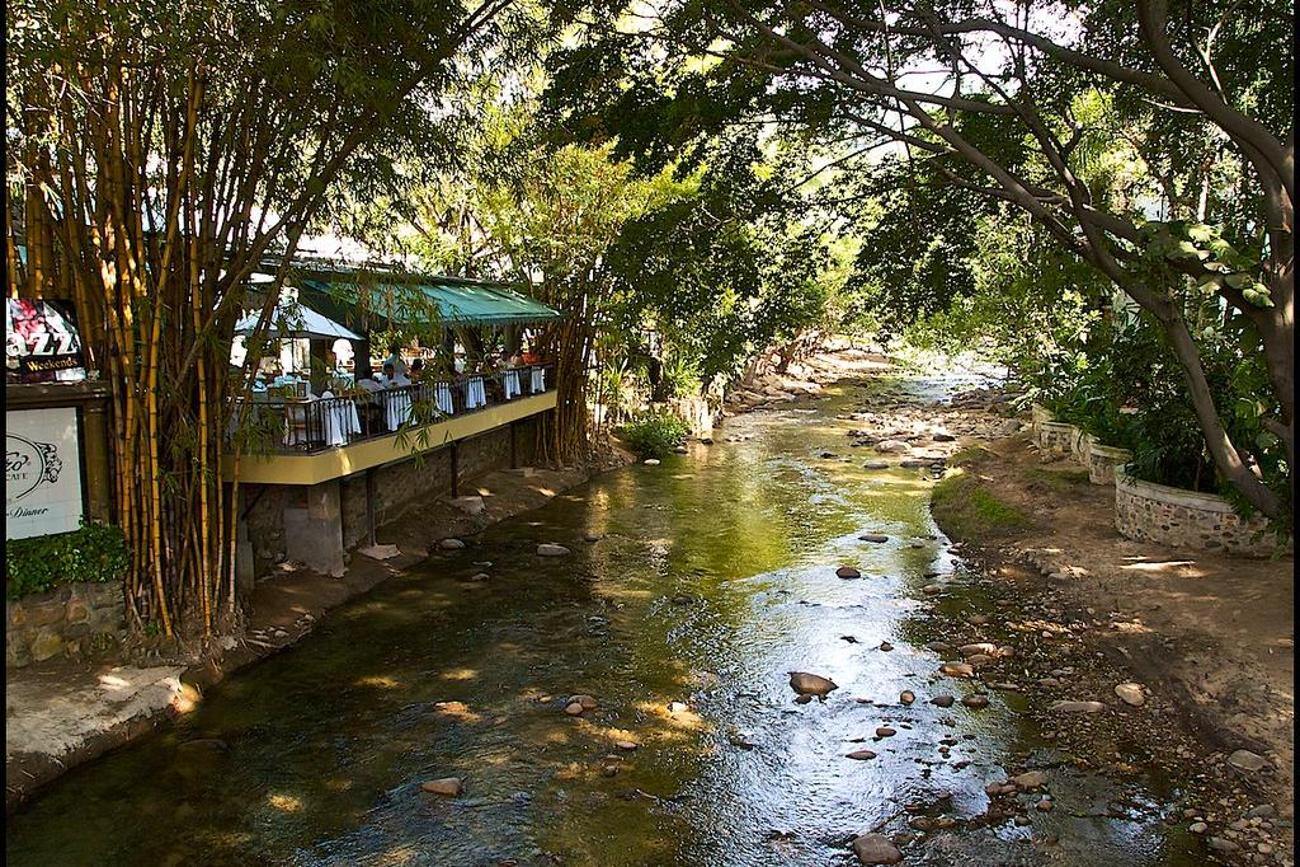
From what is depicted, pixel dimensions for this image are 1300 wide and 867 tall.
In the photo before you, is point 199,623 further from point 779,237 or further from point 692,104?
point 779,237

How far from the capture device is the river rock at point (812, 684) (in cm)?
A: 995

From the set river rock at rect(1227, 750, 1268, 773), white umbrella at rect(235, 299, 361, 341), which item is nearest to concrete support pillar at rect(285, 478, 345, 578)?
white umbrella at rect(235, 299, 361, 341)

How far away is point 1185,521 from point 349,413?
1062cm

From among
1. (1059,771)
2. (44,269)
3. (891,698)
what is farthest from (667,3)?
(1059,771)

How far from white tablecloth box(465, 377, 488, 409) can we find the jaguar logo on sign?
6981mm

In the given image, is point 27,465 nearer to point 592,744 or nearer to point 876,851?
point 592,744

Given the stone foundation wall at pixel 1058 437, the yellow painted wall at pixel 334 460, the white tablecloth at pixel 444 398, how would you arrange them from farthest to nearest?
the stone foundation wall at pixel 1058 437, the white tablecloth at pixel 444 398, the yellow painted wall at pixel 334 460

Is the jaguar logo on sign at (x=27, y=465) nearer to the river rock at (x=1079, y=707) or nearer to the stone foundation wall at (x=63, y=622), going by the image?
the stone foundation wall at (x=63, y=622)

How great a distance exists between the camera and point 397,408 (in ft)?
44.2

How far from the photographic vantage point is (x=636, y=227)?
38.1 ft

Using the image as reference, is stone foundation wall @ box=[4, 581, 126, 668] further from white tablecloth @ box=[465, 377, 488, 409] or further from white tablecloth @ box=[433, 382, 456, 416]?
white tablecloth @ box=[465, 377, 488, 409]

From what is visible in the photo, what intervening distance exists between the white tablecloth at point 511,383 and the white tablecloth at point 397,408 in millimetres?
3763

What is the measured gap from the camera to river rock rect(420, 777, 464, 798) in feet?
26.1

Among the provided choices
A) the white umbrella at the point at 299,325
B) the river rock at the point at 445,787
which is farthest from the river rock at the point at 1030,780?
the white umbrella at the point at 299,325
